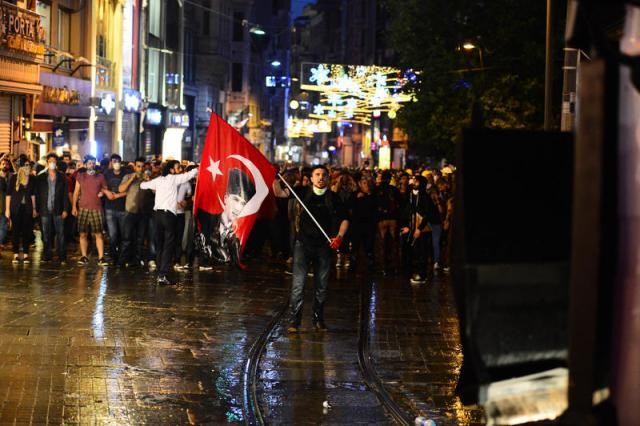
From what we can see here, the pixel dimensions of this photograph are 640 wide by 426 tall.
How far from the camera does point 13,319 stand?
42.1 ft

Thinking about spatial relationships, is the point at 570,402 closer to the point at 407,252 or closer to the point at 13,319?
the point at 13,319

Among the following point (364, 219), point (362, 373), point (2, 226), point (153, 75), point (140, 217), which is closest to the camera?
point (362, 373)

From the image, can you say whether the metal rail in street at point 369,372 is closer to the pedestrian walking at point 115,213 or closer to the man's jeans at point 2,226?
the pedestrian walking at point 115,213

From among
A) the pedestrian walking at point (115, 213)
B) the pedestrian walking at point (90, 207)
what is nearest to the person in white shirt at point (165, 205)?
the pedestrian walking at point (115, 213)

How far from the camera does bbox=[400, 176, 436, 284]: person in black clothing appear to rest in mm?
19797

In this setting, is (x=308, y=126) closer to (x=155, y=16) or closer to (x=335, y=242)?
(x=155, y=16)

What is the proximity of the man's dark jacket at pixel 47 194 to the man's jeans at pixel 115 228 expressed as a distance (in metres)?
0.78

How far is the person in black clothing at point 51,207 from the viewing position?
20078 millimetres

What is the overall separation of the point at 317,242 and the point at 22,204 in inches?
345

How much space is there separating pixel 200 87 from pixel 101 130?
27193mm

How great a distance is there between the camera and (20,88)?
29.6 metres

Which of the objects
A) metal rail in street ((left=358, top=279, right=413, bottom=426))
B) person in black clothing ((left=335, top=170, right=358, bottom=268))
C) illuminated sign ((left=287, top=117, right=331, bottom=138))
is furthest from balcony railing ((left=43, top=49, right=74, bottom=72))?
illuminated sign ((left=287, top=117, right=331, bottom=138))

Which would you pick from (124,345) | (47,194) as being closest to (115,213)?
(47,194)

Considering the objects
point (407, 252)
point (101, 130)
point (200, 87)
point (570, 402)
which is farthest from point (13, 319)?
point (200, 87)
